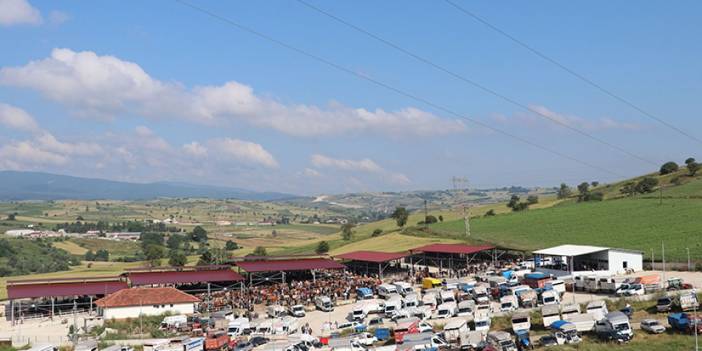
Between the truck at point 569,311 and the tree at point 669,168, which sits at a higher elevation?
the tree at point 669,168

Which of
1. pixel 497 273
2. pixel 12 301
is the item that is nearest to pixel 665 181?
pixel 497 273

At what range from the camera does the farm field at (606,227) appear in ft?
173

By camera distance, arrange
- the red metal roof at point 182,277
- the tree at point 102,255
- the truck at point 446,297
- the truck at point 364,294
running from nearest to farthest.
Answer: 1. the truck at point 446,297
2. the truck at point 364,294
3. the red metal roof at point 182,277
4. the tree at point 102,255

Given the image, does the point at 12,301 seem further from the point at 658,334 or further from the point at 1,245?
the point at 1,245

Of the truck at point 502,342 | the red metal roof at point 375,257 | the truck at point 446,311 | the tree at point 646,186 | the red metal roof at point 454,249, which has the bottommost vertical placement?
the truck at point 446,311

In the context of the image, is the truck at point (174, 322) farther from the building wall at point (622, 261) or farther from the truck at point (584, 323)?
the building wall at point (622, 261)

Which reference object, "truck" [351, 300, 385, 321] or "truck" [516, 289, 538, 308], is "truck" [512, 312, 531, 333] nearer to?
"truck" [516, 289, 538, 308]

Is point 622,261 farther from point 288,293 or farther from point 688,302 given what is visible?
point 288,293

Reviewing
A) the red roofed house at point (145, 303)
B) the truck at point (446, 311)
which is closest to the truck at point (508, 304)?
the truck at point (446, 311)

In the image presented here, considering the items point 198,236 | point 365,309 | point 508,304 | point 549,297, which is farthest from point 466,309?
point 198,236

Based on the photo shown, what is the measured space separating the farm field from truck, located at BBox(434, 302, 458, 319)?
19683 mm

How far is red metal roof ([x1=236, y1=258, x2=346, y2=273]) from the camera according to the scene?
167 feet

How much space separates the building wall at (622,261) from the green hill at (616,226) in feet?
8.24

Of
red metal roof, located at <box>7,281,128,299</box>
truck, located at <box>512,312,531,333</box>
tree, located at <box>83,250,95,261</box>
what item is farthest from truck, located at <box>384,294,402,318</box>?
tree, located at <box>83,250,95,261</box>
